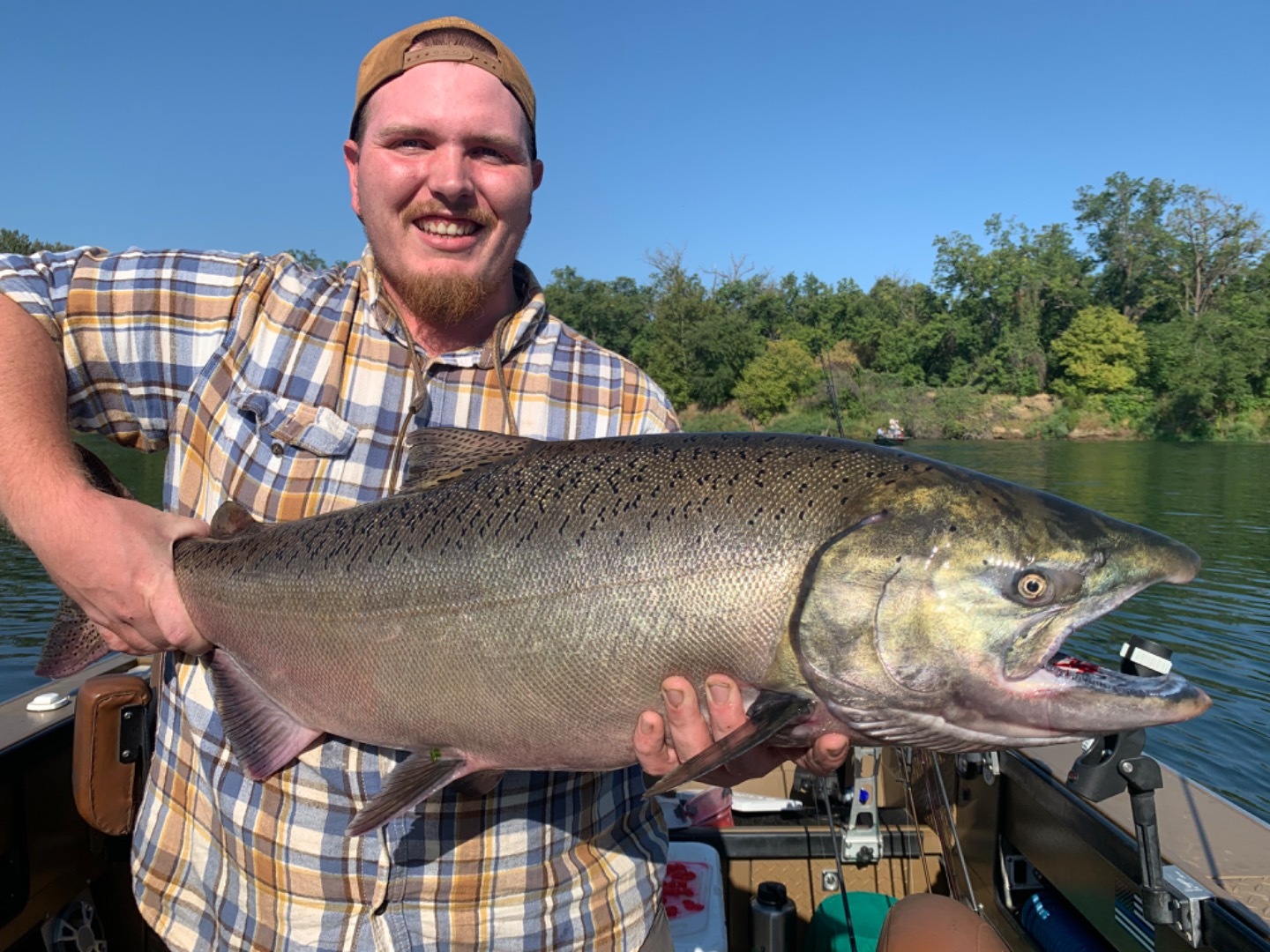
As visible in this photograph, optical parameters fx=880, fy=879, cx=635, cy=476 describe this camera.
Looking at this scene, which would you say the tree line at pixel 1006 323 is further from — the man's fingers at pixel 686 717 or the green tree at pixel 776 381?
the man's fingers at pixel 686 717

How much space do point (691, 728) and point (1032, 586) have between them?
0.87 meters

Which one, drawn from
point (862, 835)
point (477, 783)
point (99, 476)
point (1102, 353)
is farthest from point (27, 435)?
point (1102, 353)

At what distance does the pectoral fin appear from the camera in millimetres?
1974

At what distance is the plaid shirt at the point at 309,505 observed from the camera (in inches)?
93.4

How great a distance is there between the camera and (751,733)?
2.02m

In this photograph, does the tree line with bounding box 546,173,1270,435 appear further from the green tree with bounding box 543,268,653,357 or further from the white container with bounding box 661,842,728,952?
the white container with bounding box 661,842,728,952

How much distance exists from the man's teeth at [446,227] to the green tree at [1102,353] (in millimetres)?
69488

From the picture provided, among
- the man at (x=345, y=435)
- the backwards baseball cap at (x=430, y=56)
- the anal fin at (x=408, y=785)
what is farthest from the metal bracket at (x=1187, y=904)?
the backwards baseball cap at (x=430, y=56)

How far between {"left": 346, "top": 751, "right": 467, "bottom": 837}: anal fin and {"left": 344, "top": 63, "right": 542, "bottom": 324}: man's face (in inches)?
52.0

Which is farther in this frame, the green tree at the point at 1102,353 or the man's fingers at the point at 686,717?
the green tree at the point at 1102,353

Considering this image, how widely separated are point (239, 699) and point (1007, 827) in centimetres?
370

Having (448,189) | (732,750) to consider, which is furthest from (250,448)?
(732,750)

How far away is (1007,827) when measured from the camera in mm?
4363

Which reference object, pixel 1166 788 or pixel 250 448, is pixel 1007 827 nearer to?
pixel 1166 788
